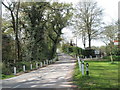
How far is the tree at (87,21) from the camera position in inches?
960

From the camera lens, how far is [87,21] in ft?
92.0

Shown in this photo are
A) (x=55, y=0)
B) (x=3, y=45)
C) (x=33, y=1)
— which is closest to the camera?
(x=3, y=45)

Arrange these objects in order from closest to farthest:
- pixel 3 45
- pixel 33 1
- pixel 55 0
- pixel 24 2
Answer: pixel 3 45 < pixel 24 2 < pixel 33 1 < pixel 55 0

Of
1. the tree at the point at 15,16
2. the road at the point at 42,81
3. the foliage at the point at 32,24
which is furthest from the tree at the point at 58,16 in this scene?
the road at the point at 42,81

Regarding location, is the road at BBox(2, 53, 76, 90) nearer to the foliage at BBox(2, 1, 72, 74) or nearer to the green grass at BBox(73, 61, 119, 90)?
the green grass at BBox(73, 61, 119, 90)

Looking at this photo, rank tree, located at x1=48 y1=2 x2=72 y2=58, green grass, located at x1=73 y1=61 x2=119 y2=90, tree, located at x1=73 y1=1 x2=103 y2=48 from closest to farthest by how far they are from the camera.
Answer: green grass, located at x1=73 y1=61 x2=119 y2=90, tree, located at x1=73 y1=1 x2=103 y2=48, tree, located at x1=48 y1=2 x2=72 y2=58

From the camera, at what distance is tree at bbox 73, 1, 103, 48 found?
24.4m

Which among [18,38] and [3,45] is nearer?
[3,45]

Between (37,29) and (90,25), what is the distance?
26.4 ft

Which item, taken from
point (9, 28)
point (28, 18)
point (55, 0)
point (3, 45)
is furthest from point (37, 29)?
point (3, 45)

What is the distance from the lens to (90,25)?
29.4m

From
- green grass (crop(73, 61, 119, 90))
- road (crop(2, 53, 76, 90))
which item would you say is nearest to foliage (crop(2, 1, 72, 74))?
road (crop(2, 53, 76, 90))

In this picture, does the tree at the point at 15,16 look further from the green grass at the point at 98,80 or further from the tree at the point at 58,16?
the green grass at the point at 98,80

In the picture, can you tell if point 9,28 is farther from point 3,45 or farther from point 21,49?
point 3,45
